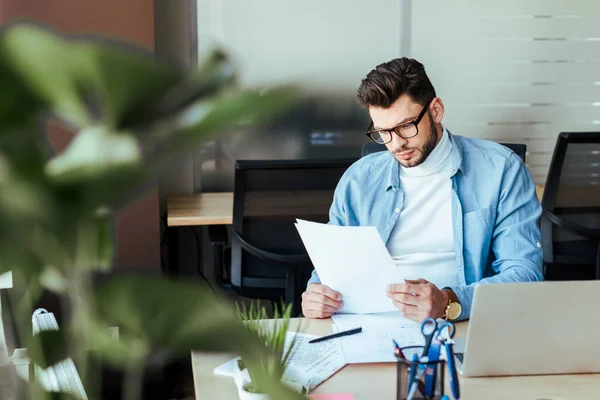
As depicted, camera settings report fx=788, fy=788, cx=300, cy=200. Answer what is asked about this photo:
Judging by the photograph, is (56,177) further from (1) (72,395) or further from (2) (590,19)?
(2) (590,19)

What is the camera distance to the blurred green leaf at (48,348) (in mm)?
287

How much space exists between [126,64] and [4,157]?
0.17 feet

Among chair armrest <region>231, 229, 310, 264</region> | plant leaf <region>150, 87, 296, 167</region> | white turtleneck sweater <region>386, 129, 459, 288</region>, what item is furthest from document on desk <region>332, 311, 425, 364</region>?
plant leaf <region>150, 87, 296, 167</region>

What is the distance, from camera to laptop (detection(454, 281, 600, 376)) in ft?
4.18

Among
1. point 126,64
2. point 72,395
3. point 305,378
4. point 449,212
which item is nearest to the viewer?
point 126,64

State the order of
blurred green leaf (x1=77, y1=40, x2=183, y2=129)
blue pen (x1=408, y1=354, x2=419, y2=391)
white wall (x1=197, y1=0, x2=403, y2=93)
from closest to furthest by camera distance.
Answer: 1. blurred green leaf (x1=77, y1=40, x2=183, y2=129)
2. blue pen (x1=408, y1=354, x2=419, y2=391)
3. white wall (x1=197, y1=0, x2=403, y2=93)

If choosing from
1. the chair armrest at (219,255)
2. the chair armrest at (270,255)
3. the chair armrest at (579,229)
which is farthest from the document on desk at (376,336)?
the chair armrest at (579,229)

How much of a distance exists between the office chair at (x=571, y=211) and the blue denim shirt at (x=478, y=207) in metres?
1.26

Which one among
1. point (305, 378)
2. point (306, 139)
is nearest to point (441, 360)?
point (305, 378)

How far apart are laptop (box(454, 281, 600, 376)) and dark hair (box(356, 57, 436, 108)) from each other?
Result: 0.92 m

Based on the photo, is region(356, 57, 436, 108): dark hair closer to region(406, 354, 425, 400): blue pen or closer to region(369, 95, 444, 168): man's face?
region(369, 95, 444, 168): man's face

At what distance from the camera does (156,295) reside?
0.23 m

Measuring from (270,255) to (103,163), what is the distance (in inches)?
105

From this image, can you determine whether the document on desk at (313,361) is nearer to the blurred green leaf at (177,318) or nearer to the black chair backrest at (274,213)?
the blurred green leaf at (177,318)
